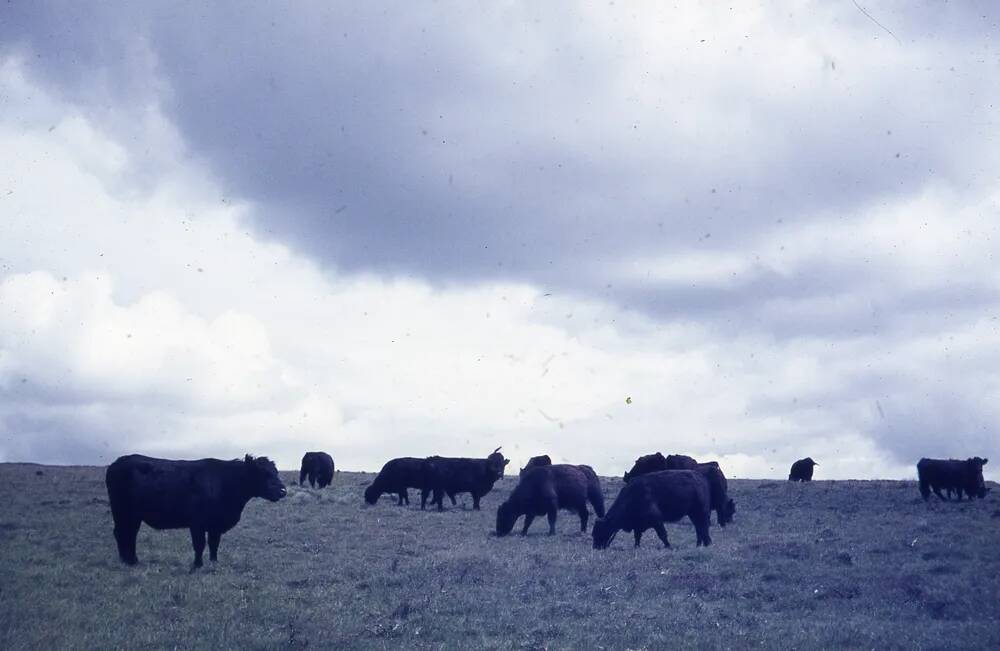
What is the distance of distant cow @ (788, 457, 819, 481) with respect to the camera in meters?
59.9

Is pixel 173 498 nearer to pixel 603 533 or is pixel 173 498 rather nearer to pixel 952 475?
pixel 603 533

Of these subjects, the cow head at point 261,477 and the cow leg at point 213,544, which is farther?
the cow head at point 261,477

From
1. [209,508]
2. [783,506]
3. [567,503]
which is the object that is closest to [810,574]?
[567,503]

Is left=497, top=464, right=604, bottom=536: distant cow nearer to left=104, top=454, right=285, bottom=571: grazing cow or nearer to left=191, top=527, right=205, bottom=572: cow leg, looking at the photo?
left=104, top=454, right=285, bottom=571: grazing cow

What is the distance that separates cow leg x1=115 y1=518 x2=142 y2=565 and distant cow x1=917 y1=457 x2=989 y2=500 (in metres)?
33.9

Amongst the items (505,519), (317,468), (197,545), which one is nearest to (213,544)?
(197,545)

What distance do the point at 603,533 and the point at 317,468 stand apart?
2721cm

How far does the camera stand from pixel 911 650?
11.5 m

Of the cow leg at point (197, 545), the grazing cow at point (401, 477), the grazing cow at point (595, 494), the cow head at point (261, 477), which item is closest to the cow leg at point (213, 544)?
the cow leg at point (197, 545)

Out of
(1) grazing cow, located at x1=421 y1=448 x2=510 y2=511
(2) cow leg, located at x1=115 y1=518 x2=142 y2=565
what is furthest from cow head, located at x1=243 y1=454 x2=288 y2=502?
(1) grazing cow, located at x1=421 y1=448 x2=510 y2=511

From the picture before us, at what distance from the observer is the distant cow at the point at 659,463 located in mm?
33844

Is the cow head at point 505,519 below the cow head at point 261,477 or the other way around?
below

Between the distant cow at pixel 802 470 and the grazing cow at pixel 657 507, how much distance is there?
1598 inches

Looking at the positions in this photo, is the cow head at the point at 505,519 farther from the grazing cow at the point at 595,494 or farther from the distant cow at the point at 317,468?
the distant cow at the point at 317,468
